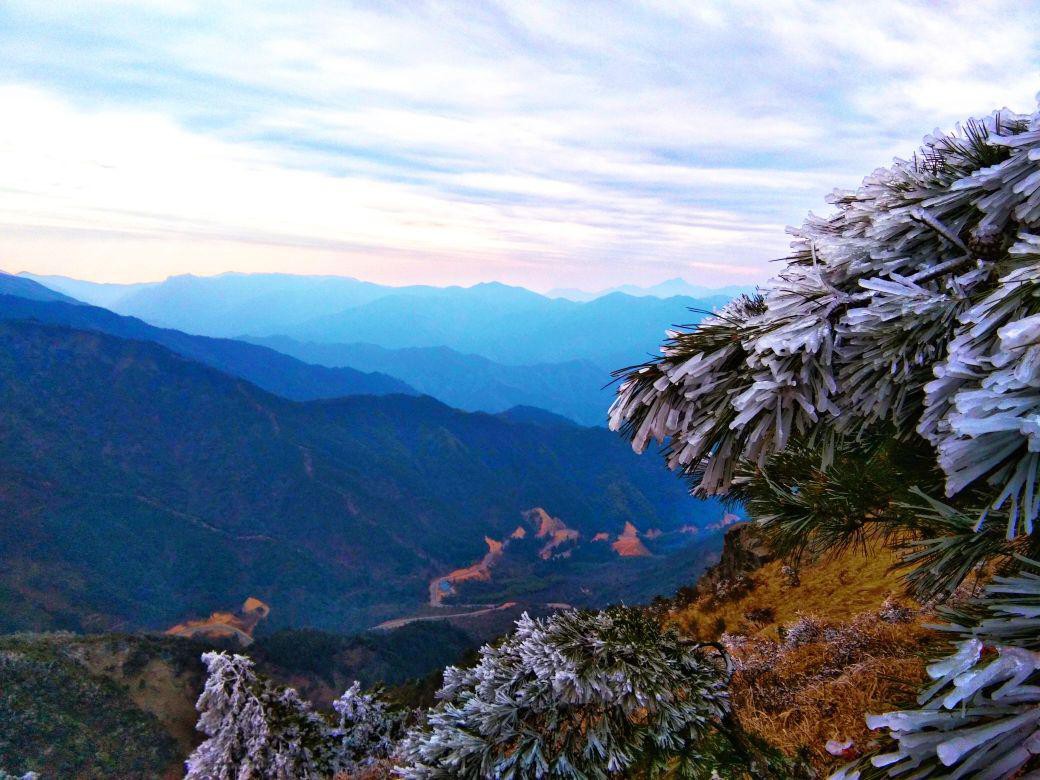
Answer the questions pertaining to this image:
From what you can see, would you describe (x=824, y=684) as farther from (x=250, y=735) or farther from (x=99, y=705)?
(x=99, y=705)

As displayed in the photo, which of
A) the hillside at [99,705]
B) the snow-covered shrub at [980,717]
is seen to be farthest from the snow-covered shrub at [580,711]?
the hillside at [99,705]

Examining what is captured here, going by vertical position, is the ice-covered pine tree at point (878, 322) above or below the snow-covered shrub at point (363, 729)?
above

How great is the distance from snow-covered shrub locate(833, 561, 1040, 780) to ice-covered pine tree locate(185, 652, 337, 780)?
16.9 meters

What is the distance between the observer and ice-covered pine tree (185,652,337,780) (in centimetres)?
1532

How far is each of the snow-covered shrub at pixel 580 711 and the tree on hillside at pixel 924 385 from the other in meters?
1.20

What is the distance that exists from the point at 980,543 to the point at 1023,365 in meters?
1.43

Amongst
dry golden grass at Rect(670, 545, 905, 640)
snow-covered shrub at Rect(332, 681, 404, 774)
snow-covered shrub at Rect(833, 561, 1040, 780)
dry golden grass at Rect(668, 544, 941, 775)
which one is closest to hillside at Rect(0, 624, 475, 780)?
snow-covered shrub at Rect(332, 681, 404, 774)

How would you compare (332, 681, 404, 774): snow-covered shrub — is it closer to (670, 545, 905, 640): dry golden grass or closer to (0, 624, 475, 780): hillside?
(670, 545, 905, 640): dry golden grass

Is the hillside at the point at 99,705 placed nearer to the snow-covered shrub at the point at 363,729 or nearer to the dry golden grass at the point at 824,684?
the snow-covered shrub at the point at 363,729

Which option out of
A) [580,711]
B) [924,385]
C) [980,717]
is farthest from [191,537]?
[980,717]

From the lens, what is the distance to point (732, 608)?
553 inches

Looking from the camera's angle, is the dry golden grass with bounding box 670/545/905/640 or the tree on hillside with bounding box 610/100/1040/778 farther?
the dry golden grass with bounding box 670/545/905/640

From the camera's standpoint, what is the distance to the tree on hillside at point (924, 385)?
175cm

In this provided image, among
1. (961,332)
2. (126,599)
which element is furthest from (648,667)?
(126,599)
